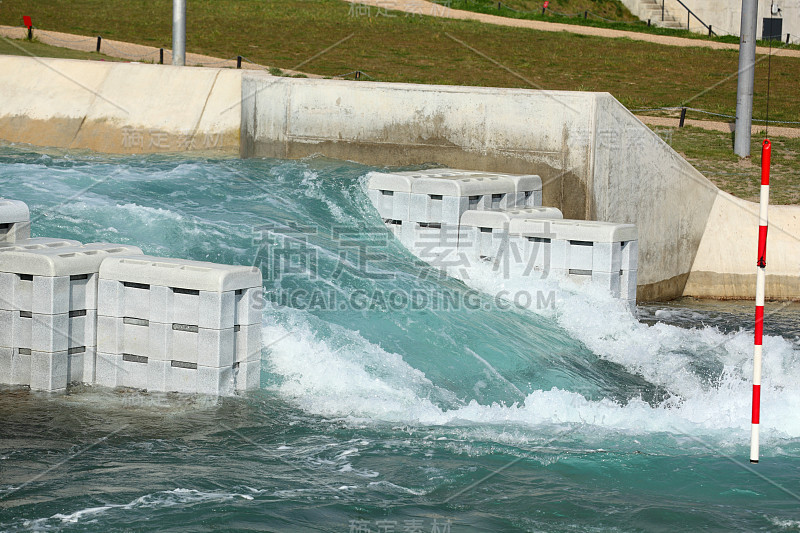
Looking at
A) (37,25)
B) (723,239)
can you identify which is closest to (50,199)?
(723,239)

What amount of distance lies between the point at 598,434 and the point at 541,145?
6863mm

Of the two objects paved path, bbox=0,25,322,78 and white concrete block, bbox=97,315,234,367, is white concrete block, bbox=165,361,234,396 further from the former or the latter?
paved path, bbox=0,25,322,78

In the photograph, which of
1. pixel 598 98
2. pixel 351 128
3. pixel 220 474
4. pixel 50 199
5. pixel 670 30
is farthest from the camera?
pixel 670 30

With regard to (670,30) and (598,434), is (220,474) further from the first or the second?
(670,30)

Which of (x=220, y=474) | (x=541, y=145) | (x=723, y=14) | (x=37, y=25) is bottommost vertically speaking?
(x=220, y=474)

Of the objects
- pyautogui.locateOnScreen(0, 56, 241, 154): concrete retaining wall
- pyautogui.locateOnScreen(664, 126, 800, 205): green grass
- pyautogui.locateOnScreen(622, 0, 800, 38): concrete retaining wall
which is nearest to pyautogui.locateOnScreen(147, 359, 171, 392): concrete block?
pyautogui.locateOnScreen(0, 56, 241, 154): concrete retaining wall

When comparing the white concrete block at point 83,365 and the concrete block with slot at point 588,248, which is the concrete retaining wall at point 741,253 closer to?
Result: the concrete block with slot at point 588,248

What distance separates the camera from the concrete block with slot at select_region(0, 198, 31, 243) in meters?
10.4

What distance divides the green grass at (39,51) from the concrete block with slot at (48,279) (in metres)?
17.8

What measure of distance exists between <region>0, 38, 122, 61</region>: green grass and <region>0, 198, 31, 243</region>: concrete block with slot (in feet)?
55.0

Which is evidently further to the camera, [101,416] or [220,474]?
[101,416]

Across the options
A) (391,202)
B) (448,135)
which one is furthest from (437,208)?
(448,135)

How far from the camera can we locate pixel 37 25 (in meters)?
34.6

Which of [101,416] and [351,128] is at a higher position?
[351,128]
